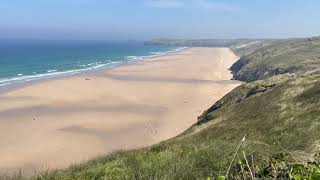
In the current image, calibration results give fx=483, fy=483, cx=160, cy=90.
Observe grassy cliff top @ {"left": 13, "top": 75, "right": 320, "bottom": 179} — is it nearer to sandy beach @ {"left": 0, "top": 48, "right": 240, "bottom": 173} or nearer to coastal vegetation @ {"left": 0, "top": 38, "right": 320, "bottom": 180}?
coastal vegetation @ {"left": 0, "top": 38, "right": 320, "bottom": 180}

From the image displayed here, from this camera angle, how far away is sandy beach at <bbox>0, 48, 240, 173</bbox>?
3234cm

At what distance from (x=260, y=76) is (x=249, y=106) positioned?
51.0 meters

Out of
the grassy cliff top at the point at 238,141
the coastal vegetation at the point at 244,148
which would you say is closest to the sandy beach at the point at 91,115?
the grassy cliff top at the point at 238,141

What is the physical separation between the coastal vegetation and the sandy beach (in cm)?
733

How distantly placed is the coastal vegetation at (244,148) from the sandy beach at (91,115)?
24.0 feet

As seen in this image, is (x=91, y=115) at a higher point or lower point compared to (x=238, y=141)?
lower

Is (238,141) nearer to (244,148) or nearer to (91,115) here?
(244,148)

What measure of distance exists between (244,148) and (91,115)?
3818 centimetres

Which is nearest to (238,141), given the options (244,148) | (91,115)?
(244,148)

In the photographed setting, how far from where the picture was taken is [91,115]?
151 ft

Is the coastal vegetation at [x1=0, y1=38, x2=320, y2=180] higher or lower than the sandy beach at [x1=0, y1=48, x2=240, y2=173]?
higher

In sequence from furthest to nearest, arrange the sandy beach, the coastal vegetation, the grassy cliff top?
the sandy beach
the grassy cliff top
the coastal vegetation

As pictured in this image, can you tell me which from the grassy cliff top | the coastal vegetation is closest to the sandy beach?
the grassy cliff top

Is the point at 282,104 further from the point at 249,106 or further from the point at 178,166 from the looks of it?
the point at 178,166
